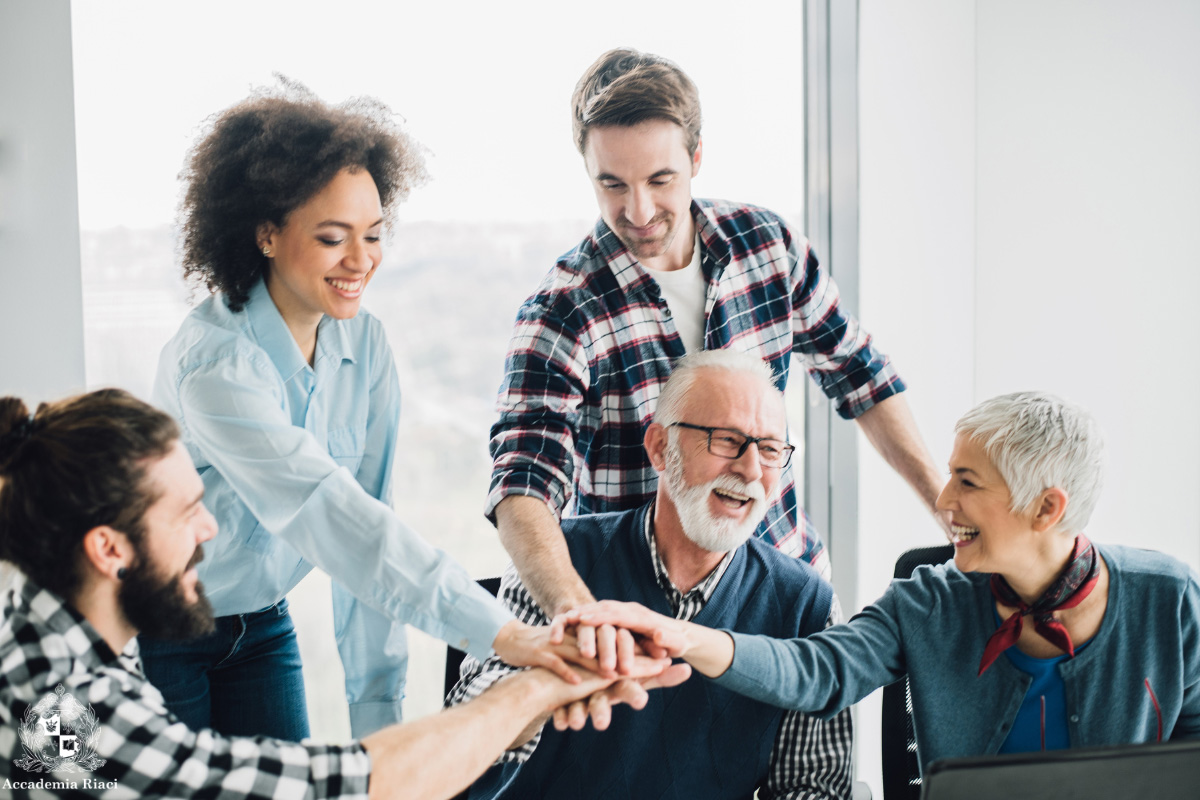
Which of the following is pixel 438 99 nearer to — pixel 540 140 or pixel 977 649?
pixel 540 140

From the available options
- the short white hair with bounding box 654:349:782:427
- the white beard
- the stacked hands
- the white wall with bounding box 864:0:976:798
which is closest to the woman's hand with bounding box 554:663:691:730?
the stacked hands

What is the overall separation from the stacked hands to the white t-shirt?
2.26ft

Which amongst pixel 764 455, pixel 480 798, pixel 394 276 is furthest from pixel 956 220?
pixel 480 798

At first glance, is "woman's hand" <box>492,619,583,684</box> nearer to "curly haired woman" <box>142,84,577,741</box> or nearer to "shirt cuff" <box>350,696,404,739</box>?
"curly haired woman" <box>142,84,577,741</box>

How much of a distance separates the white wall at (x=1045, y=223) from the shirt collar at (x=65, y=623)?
241cm

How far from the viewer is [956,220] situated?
2959mm

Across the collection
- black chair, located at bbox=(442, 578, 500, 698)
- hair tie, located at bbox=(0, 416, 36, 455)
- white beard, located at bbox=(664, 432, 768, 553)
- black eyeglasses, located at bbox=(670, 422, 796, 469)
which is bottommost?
black chair, located at bbox=(442, 578, 500, 698)

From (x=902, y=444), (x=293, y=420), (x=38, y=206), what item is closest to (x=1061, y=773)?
(x=902, y=444)

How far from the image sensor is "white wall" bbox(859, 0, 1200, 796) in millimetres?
2762

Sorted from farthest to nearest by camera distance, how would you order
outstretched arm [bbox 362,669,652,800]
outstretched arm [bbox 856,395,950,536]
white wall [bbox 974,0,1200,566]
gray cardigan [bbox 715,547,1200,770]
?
white wall [bbox 974,0,1200,566], outstretched arm [bbox 856,395,950,536], gray cardigan [bbox 715,547,1200,770], outstretched arm [bbox 362,669,652,800]

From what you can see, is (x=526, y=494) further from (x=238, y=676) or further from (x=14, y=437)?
(x=14, y=437)

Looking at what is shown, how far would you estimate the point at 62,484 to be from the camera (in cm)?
112

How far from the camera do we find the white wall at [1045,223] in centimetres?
276

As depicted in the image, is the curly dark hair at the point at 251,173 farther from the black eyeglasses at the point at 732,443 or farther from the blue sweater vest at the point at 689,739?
the blue sweater vest at the point at 689,739
